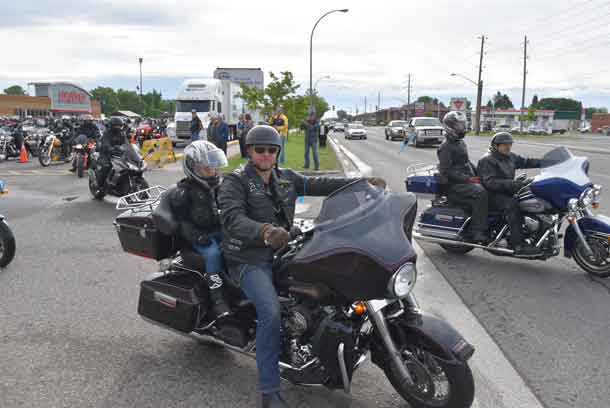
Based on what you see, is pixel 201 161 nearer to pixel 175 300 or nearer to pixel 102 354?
pixel 175 300

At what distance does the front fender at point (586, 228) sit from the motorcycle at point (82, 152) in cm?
1250

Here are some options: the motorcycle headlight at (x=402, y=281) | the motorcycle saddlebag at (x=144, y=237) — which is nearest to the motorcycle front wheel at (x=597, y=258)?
the motorcycle headlight at (x=402, y=281)

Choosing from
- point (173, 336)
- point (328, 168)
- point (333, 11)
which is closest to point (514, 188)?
point (173, 336)

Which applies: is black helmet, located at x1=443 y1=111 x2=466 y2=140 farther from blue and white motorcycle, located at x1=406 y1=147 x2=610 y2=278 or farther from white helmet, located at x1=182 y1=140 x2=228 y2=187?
white helmet, located at x1=182 y1=140 x2=228 y2=187

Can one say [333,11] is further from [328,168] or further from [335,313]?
[335,313]

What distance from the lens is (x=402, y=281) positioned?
2773 millimetres

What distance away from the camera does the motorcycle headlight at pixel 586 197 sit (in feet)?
18.6

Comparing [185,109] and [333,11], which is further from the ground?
[333,11]

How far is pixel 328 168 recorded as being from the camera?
54.1 feet

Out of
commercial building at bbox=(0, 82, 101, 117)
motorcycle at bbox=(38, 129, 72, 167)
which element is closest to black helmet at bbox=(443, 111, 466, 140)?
motorcycle at bbox=(38, 129, 72, 167)

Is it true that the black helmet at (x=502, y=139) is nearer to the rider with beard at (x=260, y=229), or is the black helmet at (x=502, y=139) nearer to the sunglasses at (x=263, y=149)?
the rider with beard at (x=260, y=229)

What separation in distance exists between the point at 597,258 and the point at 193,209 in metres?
4.45

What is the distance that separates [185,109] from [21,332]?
1053 inches

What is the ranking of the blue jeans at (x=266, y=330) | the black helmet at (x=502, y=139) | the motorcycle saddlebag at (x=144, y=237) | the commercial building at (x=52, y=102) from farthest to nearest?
1. the commercial building at (x=52, y=102)
2. the black helmet at (x=502, y=139)
3. the motorcycle saddlebag at (x=144, y=237)
4. the blue jeans at (x=266, y=330)
